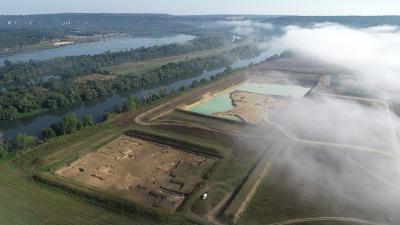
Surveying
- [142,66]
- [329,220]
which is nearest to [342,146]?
[329,220]

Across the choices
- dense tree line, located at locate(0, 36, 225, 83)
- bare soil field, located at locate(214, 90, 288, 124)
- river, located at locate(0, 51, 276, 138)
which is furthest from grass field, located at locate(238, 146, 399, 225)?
dense tree line, located at locate(0, 36, 225, 83)

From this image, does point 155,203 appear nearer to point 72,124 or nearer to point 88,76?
point 72,124

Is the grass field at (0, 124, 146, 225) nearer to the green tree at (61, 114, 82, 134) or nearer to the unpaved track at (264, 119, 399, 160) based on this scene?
the green tree at (61, 114, 82, 134)

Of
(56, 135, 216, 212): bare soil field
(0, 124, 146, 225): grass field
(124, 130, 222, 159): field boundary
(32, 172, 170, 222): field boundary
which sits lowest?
(0, 124, 146, 225): grass field

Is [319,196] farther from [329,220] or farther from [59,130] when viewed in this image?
[59,130]

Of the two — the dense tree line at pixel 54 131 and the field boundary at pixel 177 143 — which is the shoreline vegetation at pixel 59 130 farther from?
the field boundary at pixel 177 143

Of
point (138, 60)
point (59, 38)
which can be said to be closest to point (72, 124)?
point (138, 60)

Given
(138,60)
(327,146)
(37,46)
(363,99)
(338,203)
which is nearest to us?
(338,203)
